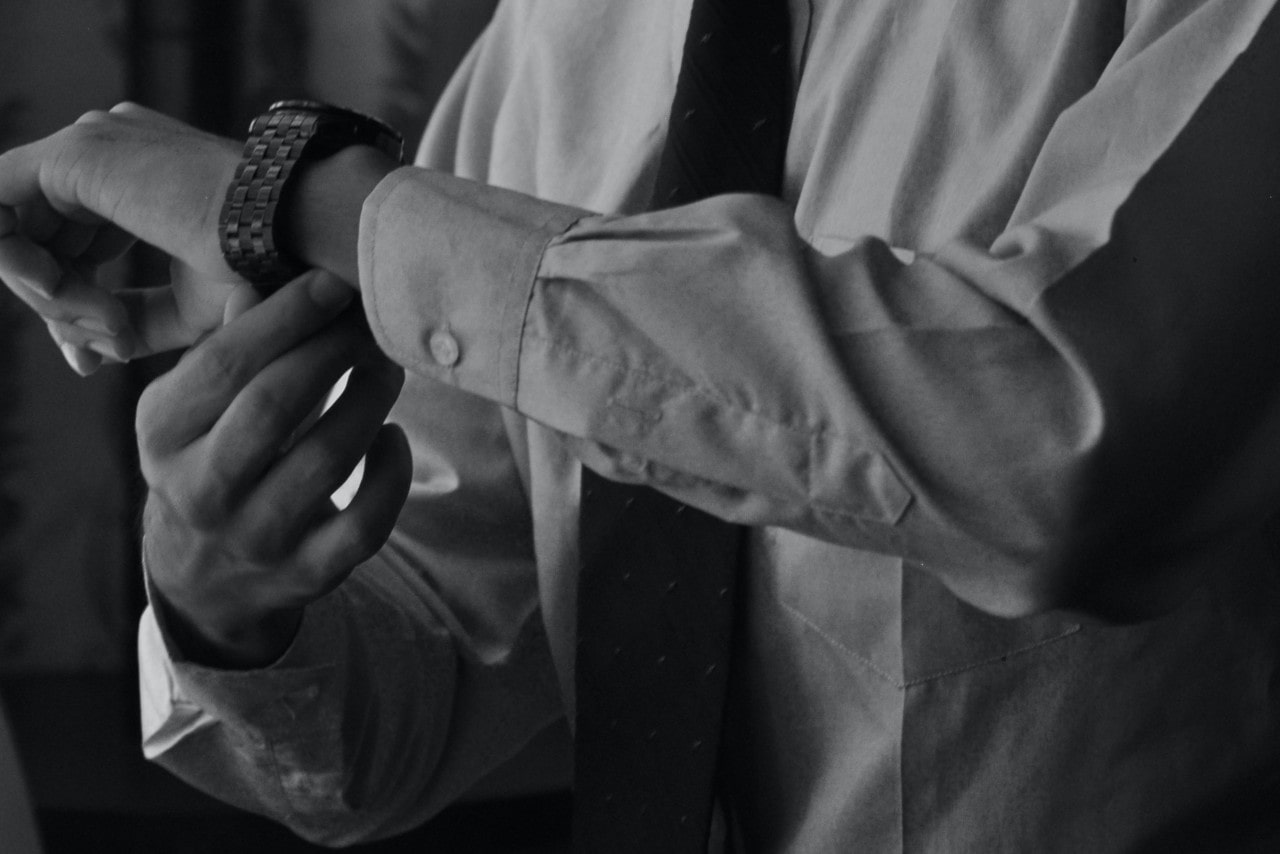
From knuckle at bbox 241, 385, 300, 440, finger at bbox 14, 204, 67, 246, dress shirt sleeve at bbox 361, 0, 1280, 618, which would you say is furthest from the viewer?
finger at bbox 14, 204, 67, 246

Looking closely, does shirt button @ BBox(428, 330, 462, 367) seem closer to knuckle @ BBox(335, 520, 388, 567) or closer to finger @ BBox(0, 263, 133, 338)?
knuckle @ BBox(335, 520, 388, 567)

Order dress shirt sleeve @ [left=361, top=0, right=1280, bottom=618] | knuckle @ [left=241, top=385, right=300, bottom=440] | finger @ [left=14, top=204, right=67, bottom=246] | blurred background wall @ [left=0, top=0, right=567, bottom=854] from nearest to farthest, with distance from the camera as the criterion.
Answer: dress shirt sleeve @ [left=361, top=0, right=1280, bottom=618], knuckle @ [left=241, top=385, right=300, bottom=440], finger @ [left=14, top=204, right=67, bottom=246], blurred background wall @ [left=0, top=0, right=567, bottom=854]

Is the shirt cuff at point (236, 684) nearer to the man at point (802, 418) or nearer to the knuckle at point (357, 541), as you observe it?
the man at point (802, 418)

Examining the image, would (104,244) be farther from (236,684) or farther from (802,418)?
(802,418)

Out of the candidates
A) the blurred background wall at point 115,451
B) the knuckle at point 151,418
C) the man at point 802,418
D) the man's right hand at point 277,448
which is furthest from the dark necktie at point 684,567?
the blurred background wall at point 115,451

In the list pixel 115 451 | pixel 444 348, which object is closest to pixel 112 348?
pixel 444 348

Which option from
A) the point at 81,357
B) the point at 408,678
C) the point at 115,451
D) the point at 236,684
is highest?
the point at 81,357

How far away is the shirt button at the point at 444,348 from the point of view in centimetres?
63

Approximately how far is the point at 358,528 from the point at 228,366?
0.11 m

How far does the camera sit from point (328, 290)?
0.68m

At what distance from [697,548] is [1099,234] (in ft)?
1.06

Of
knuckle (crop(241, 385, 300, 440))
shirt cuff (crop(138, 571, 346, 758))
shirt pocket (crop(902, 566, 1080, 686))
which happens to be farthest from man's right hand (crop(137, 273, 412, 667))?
shirt pocket (crop(902, 566, 1080, 686))

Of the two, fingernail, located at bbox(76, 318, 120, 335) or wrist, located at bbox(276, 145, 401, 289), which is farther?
fingernail, located at bbox(76, 318, 120, 335)

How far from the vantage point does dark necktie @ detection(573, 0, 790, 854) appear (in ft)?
2.60
